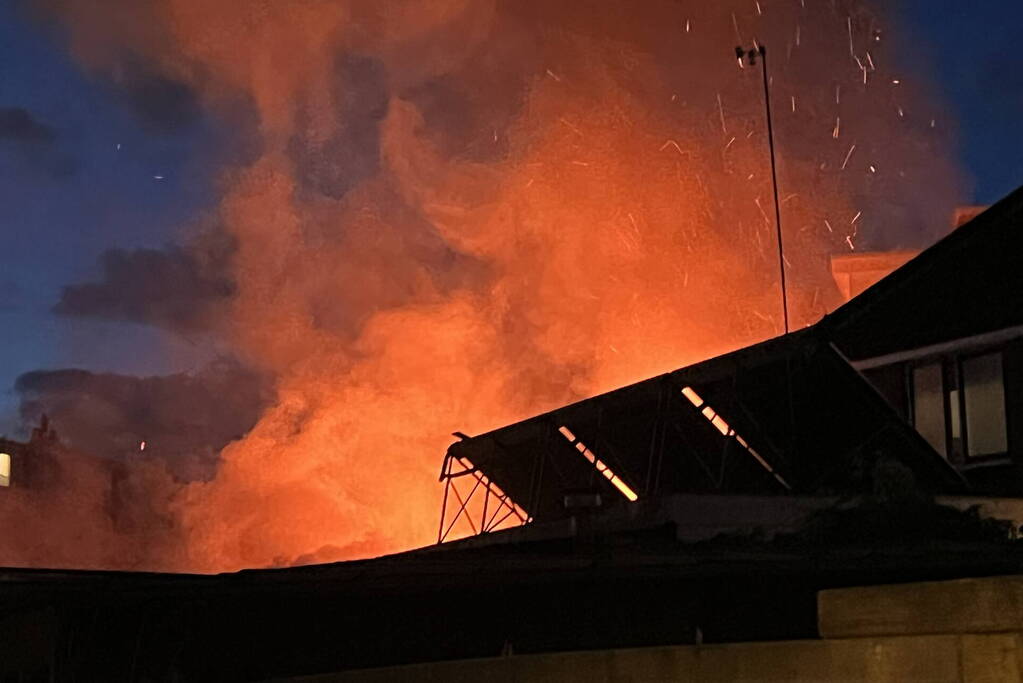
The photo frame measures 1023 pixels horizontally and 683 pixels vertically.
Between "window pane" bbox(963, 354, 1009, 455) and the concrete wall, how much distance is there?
8300 millimetres

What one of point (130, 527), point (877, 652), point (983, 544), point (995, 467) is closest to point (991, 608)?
point (877, 652)

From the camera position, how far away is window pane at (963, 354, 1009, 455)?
1653 cm

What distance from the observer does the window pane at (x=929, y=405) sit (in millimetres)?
17344

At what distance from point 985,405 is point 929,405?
922 mm

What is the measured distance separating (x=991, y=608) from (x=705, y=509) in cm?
671

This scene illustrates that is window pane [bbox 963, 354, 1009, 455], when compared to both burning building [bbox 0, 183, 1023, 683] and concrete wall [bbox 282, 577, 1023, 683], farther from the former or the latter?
concrete wall [bbox 282, 577, 1023, 683]

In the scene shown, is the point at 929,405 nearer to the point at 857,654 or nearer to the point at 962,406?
the point at 962,406

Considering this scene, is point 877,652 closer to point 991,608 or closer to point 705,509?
point 991,608

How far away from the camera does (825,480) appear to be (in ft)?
56.6

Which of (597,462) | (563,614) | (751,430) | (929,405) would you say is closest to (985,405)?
(929,405)

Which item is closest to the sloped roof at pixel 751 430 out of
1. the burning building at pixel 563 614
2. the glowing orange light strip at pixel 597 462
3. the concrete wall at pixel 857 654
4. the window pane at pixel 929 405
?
the glowing orange light strip at pixel 597 462

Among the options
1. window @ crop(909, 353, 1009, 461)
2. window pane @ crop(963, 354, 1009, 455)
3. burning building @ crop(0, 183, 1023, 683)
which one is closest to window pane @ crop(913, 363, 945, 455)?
window @ crop(909, 353, 1009, 461)

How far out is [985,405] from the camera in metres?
16.8

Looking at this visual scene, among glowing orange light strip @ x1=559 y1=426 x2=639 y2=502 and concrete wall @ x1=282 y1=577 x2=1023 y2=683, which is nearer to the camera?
concrete wall @ x1=282 y1=577 x2=1023 y2=683
